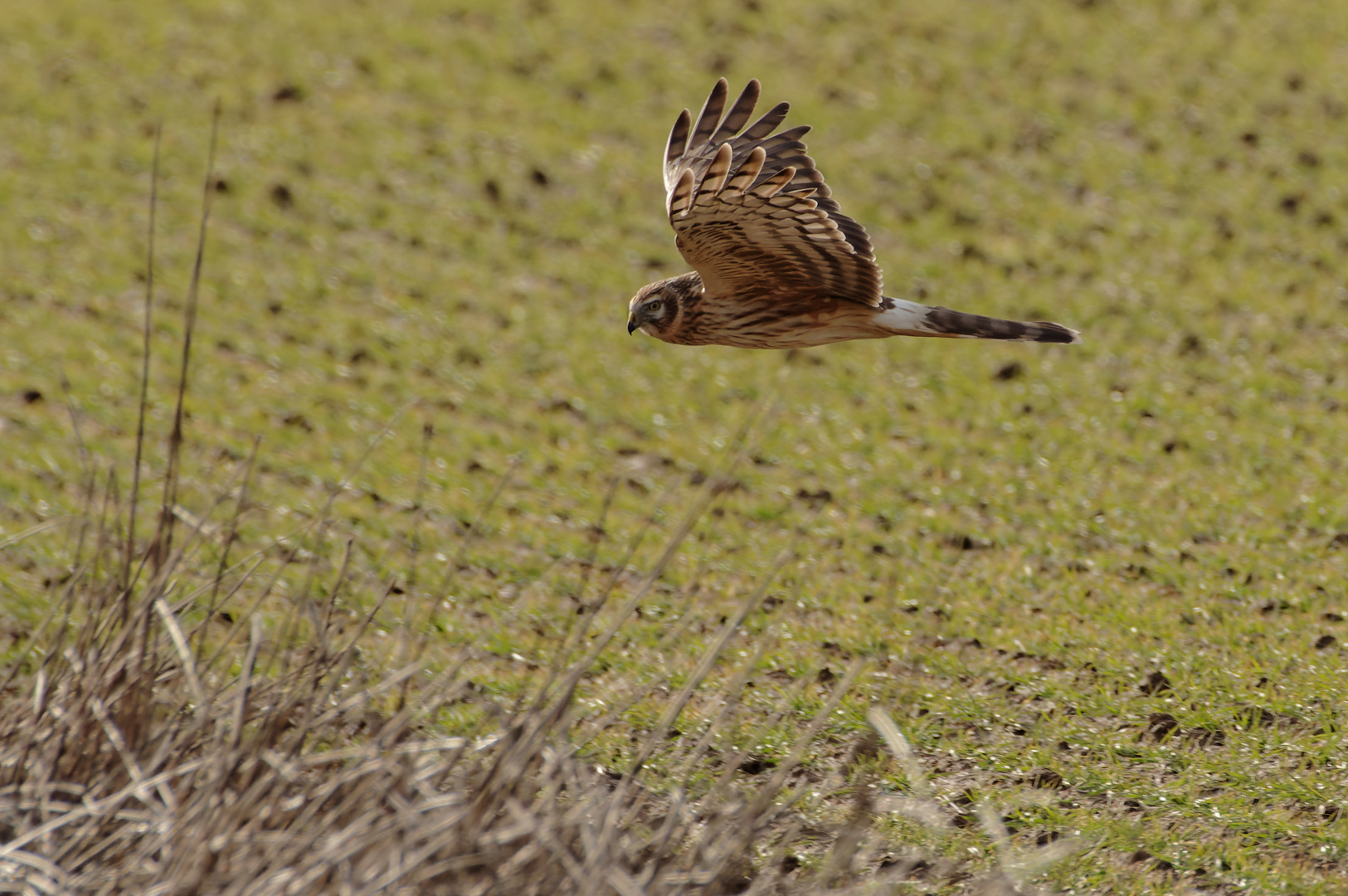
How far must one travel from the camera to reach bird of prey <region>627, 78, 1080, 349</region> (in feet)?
15.4

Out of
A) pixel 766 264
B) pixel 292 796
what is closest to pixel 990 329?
pixel 766 264

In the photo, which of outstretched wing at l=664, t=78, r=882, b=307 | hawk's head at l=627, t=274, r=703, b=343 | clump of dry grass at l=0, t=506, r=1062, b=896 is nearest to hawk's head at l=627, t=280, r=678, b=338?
hawk's head at l=627, t=274, r=703, b=343

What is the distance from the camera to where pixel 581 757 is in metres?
4.81

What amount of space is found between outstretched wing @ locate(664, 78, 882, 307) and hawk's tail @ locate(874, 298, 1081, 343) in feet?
0.34

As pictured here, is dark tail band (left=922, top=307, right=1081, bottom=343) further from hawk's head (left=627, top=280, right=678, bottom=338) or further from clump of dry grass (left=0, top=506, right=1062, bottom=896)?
clump of dry grass (left=0, top=506, right=1062, bottom=896)

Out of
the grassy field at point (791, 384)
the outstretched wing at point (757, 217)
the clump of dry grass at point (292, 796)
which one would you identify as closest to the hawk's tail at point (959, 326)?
the outstretched wing at point (757, 217)

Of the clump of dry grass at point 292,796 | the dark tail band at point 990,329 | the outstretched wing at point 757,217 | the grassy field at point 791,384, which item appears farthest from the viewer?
the grassy field at point 791,384

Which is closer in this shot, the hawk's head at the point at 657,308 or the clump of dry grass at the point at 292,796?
the clump of dry grass at the point at 292,796

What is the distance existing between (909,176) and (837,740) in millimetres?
6499

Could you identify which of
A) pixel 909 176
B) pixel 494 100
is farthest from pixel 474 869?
pixel 494 100

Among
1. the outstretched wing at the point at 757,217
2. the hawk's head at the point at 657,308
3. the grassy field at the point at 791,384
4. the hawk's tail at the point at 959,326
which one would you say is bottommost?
the grassy field at the point at 791,384

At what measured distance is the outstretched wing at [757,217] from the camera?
4594 millimetres

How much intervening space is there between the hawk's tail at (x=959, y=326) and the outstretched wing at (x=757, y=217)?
102 mm

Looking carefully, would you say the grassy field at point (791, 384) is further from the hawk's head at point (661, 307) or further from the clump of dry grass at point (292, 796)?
the hawk's head at point (661, 307)
